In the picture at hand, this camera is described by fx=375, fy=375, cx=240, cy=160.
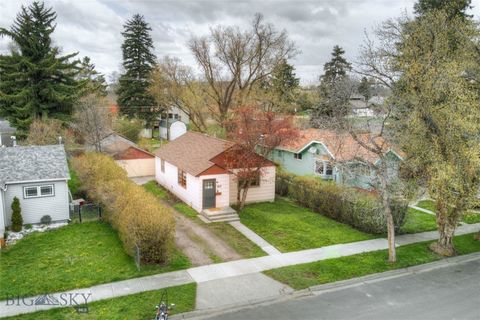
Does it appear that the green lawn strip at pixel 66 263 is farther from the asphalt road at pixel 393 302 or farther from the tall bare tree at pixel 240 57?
the tall bare tree at pixel 240 57

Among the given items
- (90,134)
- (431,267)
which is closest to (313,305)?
(431,267)

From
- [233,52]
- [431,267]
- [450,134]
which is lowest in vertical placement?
[431,267]

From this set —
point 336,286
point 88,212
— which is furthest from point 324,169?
point 88,212

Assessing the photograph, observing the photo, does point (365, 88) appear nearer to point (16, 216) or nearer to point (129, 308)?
point (129, 308)

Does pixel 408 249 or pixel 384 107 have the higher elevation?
pixel 384 107

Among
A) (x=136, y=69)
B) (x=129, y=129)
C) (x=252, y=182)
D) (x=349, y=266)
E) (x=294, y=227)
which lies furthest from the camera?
(x=136, y=69)

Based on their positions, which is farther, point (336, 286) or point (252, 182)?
point (252, 182)

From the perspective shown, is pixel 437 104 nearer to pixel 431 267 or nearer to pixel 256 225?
pixel 431 267
